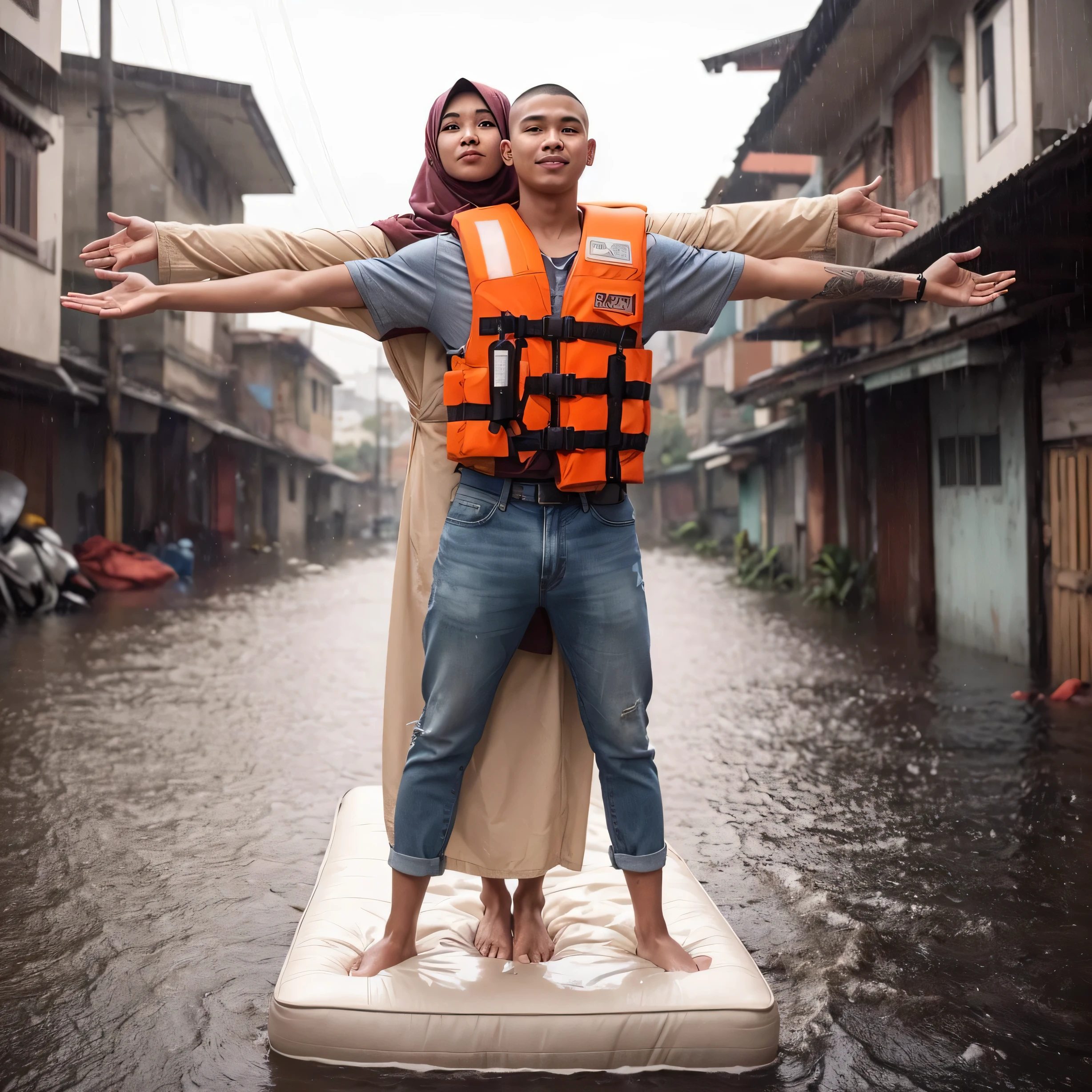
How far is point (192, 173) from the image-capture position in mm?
21781

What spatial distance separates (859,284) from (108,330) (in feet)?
52.8

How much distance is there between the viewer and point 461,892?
11.6 feet

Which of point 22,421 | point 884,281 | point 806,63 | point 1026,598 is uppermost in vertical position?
point 806,63

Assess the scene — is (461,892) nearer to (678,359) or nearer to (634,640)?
(634,640)

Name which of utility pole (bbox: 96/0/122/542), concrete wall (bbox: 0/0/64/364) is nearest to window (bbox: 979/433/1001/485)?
concrete wall (bbox: 0/0/64/364)

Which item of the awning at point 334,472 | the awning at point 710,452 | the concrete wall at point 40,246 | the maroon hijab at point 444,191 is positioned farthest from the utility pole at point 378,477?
the maroon hijab at point 444,191

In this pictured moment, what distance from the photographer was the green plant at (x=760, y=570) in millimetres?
18000

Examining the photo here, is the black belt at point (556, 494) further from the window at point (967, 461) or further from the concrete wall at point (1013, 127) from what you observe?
the window at point (967, 461)

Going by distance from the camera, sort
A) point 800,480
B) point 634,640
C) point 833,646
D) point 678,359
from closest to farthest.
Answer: point 634,640 → point 833,646 → point 800,480 → point 678,359

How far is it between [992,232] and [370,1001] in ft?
21.9

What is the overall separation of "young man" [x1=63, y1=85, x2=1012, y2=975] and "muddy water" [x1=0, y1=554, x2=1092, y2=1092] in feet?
1.78

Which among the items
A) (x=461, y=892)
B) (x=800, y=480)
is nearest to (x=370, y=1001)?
(x=461, y=892)

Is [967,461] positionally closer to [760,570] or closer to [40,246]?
[760,570]

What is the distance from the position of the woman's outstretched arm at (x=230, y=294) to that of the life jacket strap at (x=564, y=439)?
0.59m
